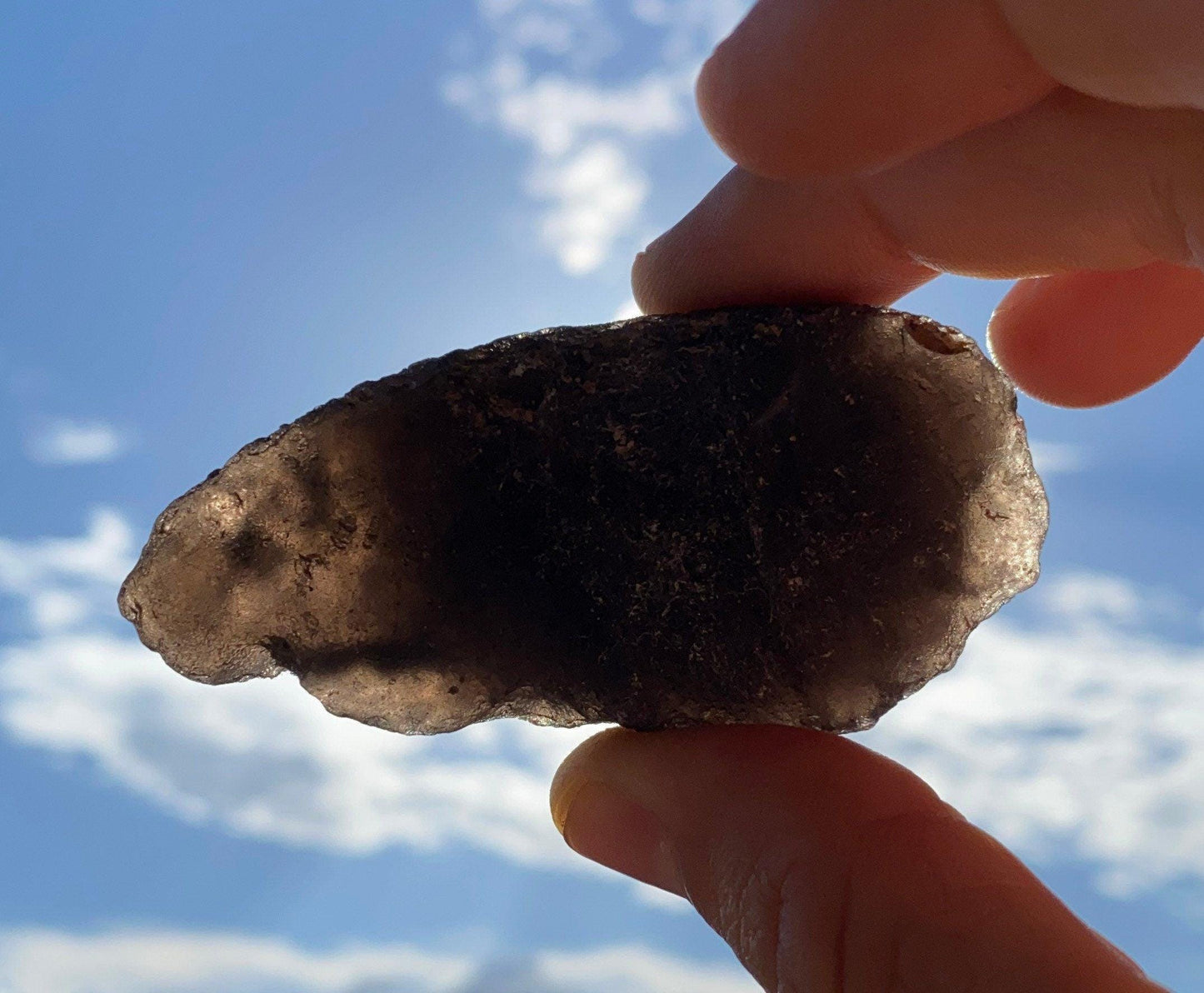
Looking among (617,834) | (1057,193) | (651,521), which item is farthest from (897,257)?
(617,834)

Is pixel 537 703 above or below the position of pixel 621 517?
below

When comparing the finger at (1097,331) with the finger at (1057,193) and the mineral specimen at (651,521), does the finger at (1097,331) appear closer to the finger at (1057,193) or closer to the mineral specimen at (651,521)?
the finger at (1057,193)

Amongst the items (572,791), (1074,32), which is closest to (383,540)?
(572,791)

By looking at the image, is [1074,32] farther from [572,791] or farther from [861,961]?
[572,791]

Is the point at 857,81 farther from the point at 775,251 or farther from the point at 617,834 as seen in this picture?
the point at 617,834

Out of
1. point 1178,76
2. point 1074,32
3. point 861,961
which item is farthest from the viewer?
point 861,961
